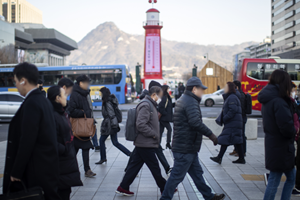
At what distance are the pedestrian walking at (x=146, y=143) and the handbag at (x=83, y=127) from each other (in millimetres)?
1034

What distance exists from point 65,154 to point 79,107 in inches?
88.6

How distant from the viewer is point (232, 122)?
20.7 feet

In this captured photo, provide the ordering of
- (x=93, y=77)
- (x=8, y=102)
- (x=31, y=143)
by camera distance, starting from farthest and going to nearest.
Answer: (x=93, y=77) → (x=8, y=102) → (x=31, y=143)

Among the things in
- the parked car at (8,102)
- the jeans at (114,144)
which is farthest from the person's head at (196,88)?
the parked car at (8,102)

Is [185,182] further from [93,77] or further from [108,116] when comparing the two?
[93,77]

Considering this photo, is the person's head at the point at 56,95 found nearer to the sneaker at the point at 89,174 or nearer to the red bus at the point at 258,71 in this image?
the sneaker at the point at 89,174

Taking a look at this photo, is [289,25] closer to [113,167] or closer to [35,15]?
[113,167]

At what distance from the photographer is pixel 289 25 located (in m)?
53.5

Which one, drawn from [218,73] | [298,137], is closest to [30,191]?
[298,137]

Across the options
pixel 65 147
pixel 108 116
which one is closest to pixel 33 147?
pixel 65 147

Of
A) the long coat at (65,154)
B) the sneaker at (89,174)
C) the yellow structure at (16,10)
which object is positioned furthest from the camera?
the yellow structure at (16,10)

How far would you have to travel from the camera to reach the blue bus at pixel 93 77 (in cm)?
2219

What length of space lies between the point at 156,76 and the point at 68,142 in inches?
1450

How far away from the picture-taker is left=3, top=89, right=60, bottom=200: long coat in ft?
8.11
